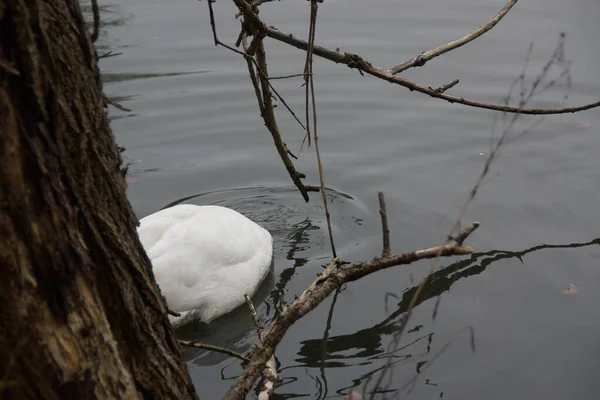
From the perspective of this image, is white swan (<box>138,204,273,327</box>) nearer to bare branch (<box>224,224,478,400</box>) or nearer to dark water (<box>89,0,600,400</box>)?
dark water (<box>89,0,600,400</box>)

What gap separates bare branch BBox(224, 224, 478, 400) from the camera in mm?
2574

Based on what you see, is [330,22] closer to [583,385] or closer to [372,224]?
[372,224]

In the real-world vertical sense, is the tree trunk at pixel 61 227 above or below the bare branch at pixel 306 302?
above

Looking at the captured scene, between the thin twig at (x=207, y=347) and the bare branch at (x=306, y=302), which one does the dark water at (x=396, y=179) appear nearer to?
the thin twig at (x=207, y=347)

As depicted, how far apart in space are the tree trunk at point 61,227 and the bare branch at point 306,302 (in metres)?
0.51

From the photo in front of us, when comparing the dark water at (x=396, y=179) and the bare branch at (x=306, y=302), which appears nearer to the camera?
the bare branch at (x=306, y=302)

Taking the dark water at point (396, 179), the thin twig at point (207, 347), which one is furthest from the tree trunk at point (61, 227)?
the dark water at point (396, 179)

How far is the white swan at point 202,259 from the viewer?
173 inches

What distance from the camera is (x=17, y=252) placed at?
5.83 ft

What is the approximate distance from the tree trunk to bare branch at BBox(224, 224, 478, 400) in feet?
1.66

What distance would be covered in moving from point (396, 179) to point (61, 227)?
14.9ft

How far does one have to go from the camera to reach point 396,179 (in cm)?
622

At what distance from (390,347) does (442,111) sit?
3.51 m

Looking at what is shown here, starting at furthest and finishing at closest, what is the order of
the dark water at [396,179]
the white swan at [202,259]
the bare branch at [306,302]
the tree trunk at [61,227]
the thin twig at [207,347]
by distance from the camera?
1. the white swan at [202,259]
2. the dark water at [396,179]
3. the thin twig at [207,347]
4. the bare branch at [306,302]
5. the tree trunk at [61,227]
